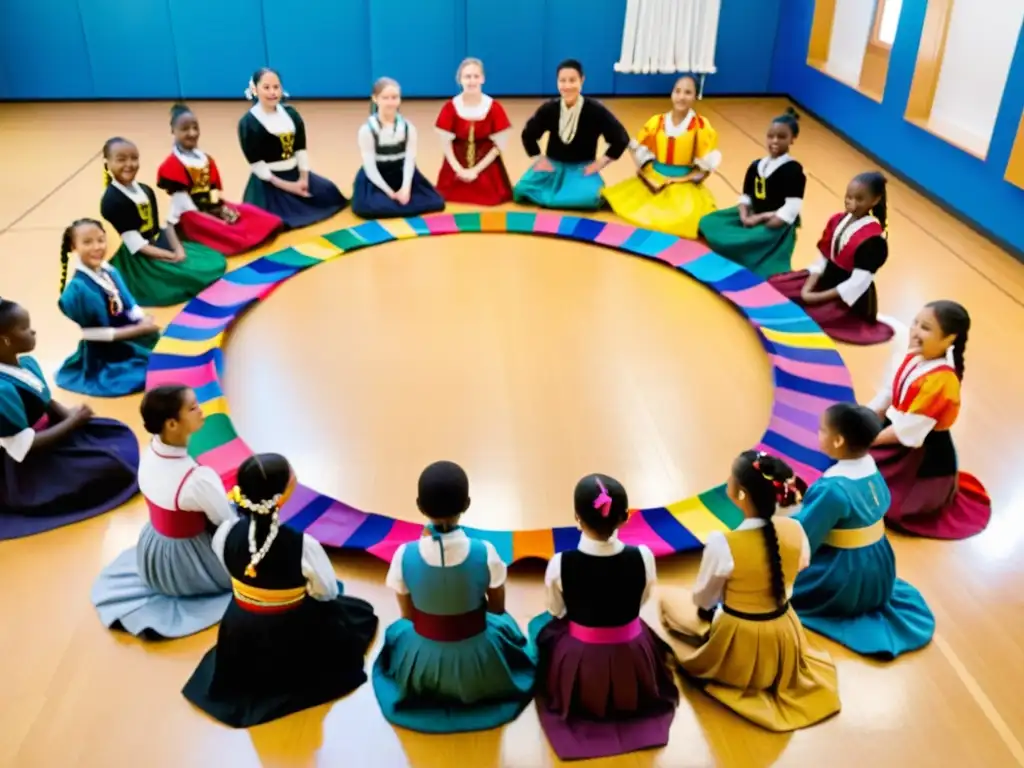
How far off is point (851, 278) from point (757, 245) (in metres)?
0.73

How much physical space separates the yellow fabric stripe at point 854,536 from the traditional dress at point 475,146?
3.51 meters

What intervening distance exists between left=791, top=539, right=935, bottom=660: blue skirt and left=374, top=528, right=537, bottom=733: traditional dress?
0.88 metres

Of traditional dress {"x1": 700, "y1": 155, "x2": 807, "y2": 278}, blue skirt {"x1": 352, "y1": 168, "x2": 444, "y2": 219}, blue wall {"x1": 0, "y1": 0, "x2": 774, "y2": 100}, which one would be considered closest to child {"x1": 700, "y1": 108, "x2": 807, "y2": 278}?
traditional dress {"x1": 700, "y1": 155, "x2": 807, "y2": 278}

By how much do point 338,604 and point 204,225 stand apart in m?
2.91

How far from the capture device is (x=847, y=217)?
4168mm

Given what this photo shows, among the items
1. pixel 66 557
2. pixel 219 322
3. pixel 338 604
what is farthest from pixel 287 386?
pixel 338 604

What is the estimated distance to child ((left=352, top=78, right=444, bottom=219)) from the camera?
5.18 metres

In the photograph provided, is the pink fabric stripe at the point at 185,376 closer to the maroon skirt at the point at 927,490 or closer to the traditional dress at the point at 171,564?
the traditional dress at the point at 171,564

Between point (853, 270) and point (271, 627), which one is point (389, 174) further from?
point (271, 627)

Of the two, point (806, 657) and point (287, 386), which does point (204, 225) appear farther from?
point (806, 657)

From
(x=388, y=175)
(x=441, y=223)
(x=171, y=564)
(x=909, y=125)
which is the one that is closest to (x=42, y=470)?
(x=171, y=564)

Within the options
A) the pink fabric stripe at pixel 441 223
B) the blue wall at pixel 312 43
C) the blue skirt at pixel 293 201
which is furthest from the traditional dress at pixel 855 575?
the blue wall at pixel 312 43

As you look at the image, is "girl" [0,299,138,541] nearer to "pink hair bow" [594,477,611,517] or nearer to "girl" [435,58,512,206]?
"pink hair bow" [594,477,611,517]

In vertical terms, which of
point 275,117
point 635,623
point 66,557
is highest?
point 275,117
